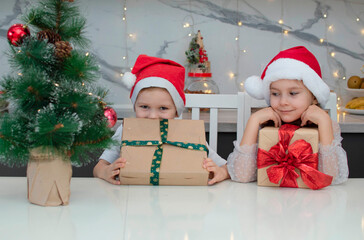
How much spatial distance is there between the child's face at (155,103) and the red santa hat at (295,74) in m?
0.26

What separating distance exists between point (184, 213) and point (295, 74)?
21.4 inches

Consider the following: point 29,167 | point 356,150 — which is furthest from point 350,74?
point 29,167

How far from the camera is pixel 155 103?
1.30 metres

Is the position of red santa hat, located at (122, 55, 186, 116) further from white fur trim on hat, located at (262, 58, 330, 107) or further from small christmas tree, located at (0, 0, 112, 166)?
small christmas tree, located at (0, 0, 112, 166)

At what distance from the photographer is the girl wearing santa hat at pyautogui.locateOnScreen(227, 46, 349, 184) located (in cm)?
121

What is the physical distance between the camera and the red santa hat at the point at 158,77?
1.30m

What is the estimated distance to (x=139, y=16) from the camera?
7.83 feet

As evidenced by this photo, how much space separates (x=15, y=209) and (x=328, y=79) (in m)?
2.02

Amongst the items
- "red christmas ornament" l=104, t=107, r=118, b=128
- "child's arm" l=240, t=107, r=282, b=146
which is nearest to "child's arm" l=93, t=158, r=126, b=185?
"red christmas ornament" l=104, t=107, r=118, b=128

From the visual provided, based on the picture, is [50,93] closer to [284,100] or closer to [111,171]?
[111,171]

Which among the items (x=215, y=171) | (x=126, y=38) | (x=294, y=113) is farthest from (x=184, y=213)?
(x=126, y=38)

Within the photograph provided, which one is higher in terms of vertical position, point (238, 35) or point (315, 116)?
point (238, 35)

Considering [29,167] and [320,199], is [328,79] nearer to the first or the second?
[320,199]

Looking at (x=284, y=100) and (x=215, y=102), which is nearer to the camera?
(x=284, y=100)
